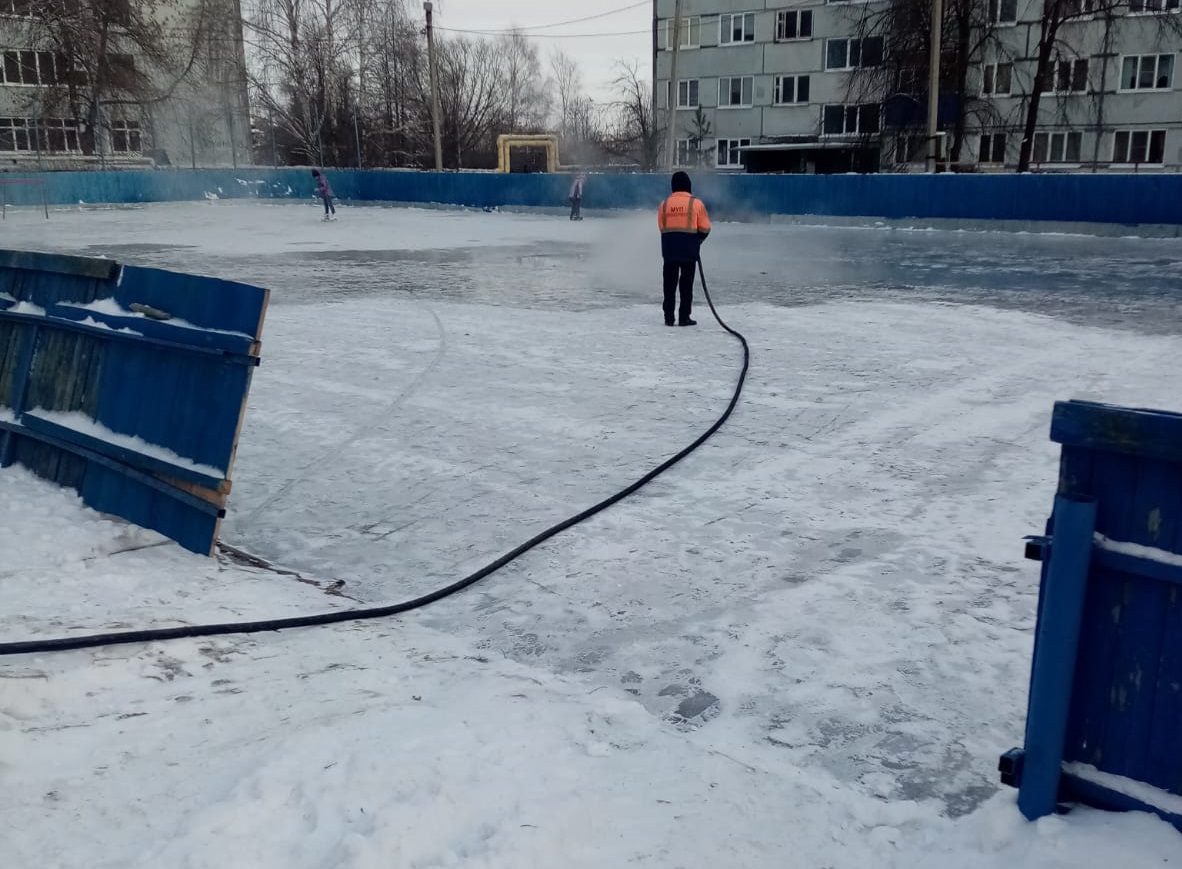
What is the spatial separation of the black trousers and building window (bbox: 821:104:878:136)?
35.1m

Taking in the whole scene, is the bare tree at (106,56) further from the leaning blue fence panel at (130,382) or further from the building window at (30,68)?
the leaning blue fence panel at (130,382)

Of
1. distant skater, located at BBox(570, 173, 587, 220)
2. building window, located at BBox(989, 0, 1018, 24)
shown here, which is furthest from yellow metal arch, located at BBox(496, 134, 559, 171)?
building window, located at BBox(989, 0, 1018, 24)

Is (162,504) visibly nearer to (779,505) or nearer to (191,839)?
(191,839)

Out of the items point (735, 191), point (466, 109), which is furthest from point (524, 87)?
point (735, 191)

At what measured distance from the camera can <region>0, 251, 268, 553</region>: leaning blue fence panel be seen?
5.25m

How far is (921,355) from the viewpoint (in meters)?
10.5

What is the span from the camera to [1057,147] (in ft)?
144

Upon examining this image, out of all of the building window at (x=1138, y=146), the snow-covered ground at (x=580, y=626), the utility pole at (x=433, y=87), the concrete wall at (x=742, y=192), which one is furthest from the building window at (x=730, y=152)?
the snow-covered ground at (x=580, y=626)

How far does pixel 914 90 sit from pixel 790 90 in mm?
12532

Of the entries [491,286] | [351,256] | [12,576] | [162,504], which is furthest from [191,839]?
[351,256]

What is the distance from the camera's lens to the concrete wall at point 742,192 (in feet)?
79.8

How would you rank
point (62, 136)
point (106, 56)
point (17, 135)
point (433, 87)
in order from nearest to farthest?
point (433, 87) → point (106, 56) → point (62, 136) → point (17, 135)

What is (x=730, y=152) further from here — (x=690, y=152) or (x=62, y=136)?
(x=62, y=136)

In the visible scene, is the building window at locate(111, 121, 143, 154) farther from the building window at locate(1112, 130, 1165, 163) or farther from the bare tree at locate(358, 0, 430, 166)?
the building window at locate(1112, 130, 1165, 163)
